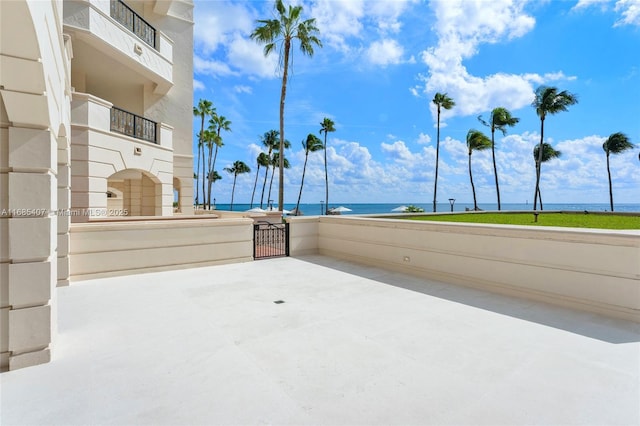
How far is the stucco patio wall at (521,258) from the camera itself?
156 inches

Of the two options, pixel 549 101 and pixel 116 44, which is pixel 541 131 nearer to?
pixel 549 101

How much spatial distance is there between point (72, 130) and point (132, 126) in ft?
6.80

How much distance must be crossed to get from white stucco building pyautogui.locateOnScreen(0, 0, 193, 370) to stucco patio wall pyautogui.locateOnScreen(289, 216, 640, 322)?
A: 568 centimetres

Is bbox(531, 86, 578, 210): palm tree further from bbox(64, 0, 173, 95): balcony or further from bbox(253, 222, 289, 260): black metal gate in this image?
bbox(64, 0, 173, 95): balcony

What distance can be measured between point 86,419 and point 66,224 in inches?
163

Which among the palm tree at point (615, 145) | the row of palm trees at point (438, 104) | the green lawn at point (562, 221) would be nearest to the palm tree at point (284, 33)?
the row of palm trees at point (438, 104)

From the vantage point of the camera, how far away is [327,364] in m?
2.75

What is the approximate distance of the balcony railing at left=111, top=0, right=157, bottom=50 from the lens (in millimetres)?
9248

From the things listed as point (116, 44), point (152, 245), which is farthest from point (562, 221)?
point (116, 44)

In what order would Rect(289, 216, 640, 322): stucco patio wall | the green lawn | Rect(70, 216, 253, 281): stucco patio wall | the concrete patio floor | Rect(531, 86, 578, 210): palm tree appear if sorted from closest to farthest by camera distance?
1. the concrete patio floor
2. Rect(289, 216, 640, 322): stucco patio wall
3. Rect(70, 216, 253, 281): stucco patio wall
4. the green lawn
5. Rect(531, 86, 578, 210): palm tree

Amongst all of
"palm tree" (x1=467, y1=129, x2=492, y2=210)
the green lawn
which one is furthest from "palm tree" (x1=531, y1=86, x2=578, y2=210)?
the green lawn

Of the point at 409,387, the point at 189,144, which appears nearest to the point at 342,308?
the point at 409,387

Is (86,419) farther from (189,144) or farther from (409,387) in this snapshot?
(189,144)

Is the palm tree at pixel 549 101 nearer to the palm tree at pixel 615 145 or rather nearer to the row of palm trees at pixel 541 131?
the row of palm trees at pixel 541 131
